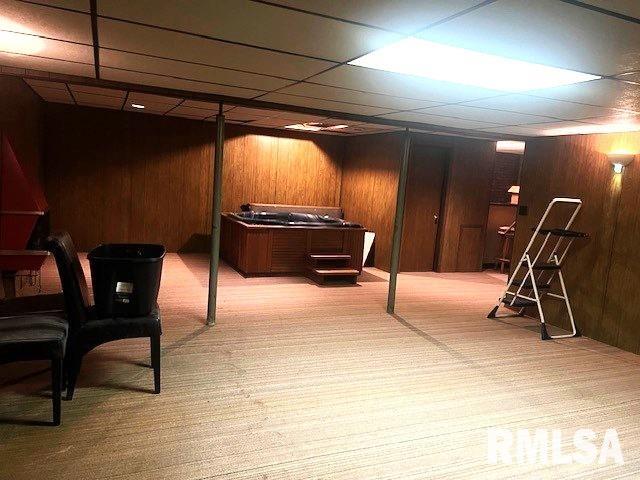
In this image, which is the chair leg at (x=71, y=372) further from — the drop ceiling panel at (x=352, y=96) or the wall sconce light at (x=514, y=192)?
the wall sconce light at (x=514, y=192)

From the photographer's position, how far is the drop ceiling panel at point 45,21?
2.28 metres

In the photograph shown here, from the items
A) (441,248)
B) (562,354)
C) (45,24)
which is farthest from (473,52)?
(441,248)

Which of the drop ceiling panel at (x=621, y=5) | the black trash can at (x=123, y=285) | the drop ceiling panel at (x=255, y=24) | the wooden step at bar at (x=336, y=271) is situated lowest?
the wooden step at bar at (x=336, y=271)

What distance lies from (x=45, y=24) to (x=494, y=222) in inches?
321

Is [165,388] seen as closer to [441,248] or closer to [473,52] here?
[473,52]

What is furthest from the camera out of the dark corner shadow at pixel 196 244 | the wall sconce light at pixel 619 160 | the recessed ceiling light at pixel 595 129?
the dark corner shadow at pixel 196 244

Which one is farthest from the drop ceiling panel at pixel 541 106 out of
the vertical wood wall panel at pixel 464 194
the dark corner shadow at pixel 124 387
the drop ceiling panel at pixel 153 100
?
the vertical wood wall panel at pixel 464 194

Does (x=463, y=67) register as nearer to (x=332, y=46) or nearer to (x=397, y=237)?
(x=332, y=46)

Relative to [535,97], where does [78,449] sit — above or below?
below

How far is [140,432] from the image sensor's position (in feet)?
8.95

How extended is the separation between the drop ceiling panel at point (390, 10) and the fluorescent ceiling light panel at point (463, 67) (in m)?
0.27

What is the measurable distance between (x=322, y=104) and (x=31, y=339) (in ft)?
10.6

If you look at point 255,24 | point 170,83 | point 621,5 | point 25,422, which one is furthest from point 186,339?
point 621,5

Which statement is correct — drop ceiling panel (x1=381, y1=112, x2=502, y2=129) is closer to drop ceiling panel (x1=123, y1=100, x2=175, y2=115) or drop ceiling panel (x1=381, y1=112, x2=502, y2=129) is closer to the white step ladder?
the white step ladder
